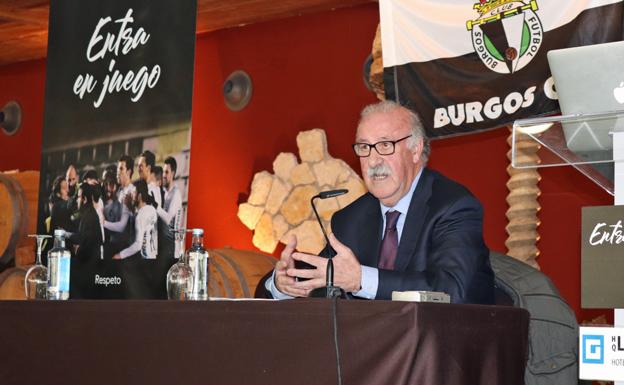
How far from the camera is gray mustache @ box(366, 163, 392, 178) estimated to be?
10.1ft

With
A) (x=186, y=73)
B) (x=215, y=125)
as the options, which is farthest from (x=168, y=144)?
(x=215, y=125)

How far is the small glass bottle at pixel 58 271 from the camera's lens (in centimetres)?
308

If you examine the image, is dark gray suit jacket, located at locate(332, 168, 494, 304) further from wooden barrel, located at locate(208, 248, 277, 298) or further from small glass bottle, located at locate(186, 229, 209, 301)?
wooden barrel, located at locate(208, 248, 277, 298)

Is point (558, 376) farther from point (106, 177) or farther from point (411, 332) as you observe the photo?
point (106, 177)

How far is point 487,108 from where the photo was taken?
427 cm

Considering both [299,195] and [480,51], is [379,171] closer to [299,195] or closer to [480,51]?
[480,51]

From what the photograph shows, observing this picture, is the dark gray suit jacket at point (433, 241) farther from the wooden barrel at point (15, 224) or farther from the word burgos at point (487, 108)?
the wooden barrel at point (15, 224)

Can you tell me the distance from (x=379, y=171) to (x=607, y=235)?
1.33 metres

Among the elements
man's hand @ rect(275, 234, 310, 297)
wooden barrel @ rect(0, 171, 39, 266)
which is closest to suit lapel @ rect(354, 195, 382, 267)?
man's hand @ rect(275, 234, 310, 297)

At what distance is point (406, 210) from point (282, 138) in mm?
3622

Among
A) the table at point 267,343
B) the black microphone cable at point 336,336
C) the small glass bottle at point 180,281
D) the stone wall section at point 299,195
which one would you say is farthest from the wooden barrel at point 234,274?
the black microphone cable at point 336,336

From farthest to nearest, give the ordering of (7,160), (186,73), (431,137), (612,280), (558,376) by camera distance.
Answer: (7,160) → (431,137) → (186,73) → (558,376) → (612,280)

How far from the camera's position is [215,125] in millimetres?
7012

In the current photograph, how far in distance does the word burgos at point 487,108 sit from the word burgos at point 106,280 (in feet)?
5.35
